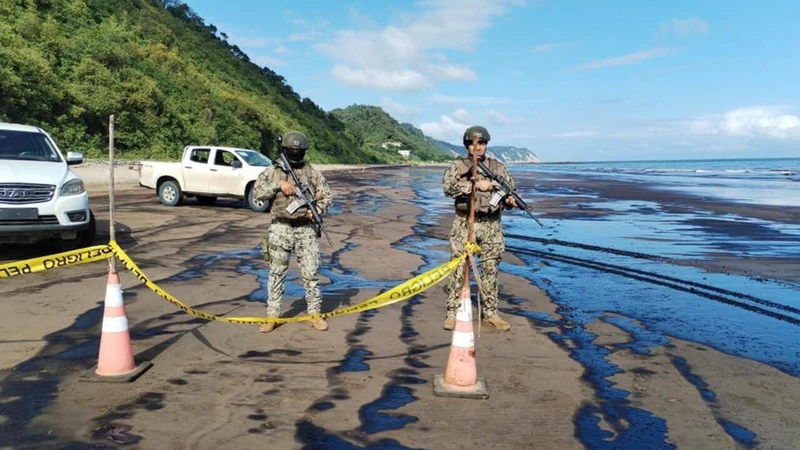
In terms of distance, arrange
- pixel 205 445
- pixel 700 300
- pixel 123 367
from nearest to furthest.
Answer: pixel 205 445
pixel 123 367
pixel 700 300

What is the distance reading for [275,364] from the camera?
4.89 m

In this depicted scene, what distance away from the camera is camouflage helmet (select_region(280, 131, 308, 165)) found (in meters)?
5.78

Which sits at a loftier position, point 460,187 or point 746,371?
point 460,187

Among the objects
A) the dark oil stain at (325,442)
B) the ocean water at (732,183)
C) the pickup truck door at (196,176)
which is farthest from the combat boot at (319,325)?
the ocean water at (732,183)

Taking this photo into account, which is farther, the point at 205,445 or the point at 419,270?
the point at 419,270

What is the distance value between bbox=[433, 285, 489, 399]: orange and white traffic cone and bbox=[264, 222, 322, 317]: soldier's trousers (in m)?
1.88

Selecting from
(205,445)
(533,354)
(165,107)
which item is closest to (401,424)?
(205,445)

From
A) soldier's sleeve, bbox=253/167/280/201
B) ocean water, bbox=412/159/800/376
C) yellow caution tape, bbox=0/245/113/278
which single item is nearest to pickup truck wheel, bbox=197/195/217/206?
ocean water, bbox=412/159/800/376

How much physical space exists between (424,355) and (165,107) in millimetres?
36754

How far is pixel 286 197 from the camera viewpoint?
577cm

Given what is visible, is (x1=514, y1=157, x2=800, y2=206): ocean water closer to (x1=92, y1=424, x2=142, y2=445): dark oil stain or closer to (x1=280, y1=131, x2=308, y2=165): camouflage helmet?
(x1=280, y1=131, x2=308, y2=165): camouflage helmet

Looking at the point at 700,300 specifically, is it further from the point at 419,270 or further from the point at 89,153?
the point at 89,153

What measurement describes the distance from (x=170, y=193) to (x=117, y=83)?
797 inches

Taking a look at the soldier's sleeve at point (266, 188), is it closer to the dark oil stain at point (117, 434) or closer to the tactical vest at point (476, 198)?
the tactical vest at point (476, 198)
